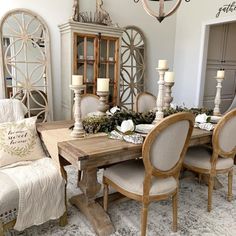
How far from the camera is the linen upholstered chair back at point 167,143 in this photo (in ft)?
5.15

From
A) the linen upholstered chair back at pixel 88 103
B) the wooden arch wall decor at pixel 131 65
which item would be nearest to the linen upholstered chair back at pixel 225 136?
the linen upholstered chair back at pixel 88 103

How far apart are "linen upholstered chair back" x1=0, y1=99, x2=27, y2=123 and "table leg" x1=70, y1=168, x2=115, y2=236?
89 centimetres

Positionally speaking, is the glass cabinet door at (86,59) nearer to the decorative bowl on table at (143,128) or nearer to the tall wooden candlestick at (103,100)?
the tall wooden candlestick at (103,100)

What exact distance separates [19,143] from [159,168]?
112 centimetres

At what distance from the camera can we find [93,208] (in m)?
1.98

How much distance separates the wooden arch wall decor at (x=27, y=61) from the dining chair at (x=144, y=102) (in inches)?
50.8

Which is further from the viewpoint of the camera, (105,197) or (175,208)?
(105,197)

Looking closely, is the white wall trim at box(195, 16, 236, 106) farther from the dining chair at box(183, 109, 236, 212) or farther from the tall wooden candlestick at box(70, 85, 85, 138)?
the tall wooden candlestick at box(70, 85, 85, 138)

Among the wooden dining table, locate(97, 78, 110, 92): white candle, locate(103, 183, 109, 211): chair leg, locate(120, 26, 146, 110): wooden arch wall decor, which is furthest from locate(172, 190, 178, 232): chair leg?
locate(120, 26, 146, 110): wooden arch wall decor

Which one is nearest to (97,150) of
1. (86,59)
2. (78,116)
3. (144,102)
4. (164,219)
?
(78,116)

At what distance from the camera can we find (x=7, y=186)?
5.27 feet

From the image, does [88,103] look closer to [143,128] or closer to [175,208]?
[143,128]

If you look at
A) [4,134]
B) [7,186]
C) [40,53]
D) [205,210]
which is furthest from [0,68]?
[205,210]

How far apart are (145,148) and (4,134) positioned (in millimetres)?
1112
